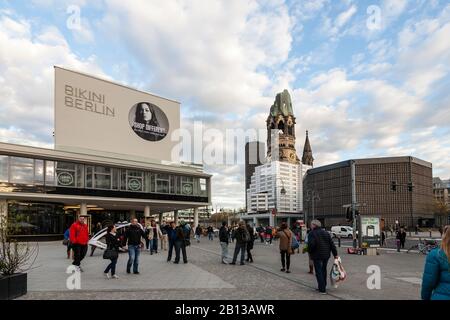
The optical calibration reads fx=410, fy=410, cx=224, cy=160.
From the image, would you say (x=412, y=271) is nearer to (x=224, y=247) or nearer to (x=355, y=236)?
(x=224, y=247)

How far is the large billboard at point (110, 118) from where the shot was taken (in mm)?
48344

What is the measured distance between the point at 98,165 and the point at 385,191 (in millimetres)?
95327

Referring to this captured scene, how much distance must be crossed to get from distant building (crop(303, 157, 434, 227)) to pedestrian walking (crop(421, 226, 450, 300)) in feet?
365

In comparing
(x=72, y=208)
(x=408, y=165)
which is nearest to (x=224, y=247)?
(x=72, y=208)

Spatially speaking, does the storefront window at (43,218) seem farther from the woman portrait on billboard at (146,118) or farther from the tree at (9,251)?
the tree at (9,251)

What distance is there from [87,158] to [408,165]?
102 m

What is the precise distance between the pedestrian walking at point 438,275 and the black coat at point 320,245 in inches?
220

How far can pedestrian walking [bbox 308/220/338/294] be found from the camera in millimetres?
9584

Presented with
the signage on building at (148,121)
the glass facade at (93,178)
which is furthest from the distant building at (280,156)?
the glass facade at (93,178)

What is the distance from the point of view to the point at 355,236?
24.4 m

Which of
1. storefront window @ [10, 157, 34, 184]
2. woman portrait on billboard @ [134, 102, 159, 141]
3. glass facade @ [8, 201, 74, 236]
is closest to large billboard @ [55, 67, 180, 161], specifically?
woman portrait on billboard @ [134, 102, 159, 141]

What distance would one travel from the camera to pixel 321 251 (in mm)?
9633

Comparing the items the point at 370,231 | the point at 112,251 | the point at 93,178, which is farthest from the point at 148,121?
the point at 112,251

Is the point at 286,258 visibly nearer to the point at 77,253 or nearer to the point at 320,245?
the point at 320,245
